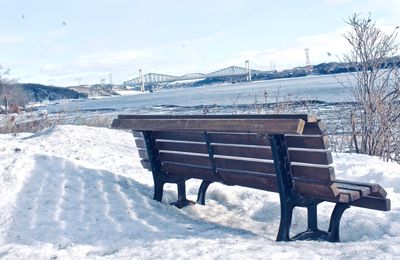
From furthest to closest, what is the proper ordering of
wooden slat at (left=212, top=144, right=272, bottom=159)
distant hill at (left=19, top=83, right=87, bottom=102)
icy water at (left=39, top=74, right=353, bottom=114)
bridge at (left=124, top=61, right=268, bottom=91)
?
distant hill at (left=19, top=83, right=87, bottom=102), bridge at (left=124, top=61, right=268, bottom=91), icy water at (left=39, top=74, right=353, bottom=114), wooden slat at (left=212, top=144, right=272, bottom=159)

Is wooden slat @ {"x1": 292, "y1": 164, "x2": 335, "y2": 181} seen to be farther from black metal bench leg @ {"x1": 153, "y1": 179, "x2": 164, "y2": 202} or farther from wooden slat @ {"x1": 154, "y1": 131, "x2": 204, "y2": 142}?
black metal bench leg @ {"x1": 153, "y1": 179, "x2": 164, "y2": 202}

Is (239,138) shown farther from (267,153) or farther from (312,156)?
(312,156)

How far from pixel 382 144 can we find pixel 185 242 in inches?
269

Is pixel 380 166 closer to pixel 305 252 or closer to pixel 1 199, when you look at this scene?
pixel 305 252

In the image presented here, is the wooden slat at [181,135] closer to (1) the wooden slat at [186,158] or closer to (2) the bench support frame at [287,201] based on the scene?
(1) the wooden slat at [186,158]

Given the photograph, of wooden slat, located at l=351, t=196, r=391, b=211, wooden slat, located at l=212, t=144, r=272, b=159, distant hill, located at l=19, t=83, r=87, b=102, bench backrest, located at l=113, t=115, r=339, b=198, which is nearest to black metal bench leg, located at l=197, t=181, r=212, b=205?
bench backrest, located at l=113, t=115, r=339, b=198

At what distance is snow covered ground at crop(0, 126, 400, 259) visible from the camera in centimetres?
420

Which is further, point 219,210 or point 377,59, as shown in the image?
point 377,59

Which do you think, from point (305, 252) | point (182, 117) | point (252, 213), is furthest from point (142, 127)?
point (305, 252)

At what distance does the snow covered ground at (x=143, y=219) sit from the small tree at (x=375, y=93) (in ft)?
8.91

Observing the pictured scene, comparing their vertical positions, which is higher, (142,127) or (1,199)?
(142,127)

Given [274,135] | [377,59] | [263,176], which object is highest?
[377,59]

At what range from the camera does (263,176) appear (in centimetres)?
490

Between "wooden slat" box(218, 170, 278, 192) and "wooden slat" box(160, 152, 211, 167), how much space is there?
0.72 ft
